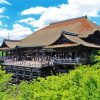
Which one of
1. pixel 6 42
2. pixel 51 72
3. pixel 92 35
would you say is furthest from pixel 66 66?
pixel 6 42

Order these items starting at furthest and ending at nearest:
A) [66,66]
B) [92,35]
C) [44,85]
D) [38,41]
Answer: [38,41]
[92,35]
[66,66]
[44,85]

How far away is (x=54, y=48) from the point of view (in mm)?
35875

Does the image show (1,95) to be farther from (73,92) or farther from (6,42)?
(6,42)

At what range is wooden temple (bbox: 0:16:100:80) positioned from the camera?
3388 cm

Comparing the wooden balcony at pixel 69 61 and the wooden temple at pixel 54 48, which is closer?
the wooden balcony at pixel 69 61

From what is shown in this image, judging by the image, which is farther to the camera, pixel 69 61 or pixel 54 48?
pixel 54 48

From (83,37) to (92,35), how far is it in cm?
169

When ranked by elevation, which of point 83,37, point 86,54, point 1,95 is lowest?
point 1,95

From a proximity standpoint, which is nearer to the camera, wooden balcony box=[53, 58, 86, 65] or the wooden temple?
wooden balcony box=[53, 58, 86, 65]

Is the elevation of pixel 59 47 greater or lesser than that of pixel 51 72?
greater

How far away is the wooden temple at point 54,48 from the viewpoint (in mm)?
33875

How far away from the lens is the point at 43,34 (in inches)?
1783

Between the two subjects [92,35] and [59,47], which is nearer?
[59,47]

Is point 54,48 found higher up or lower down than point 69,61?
higher up
